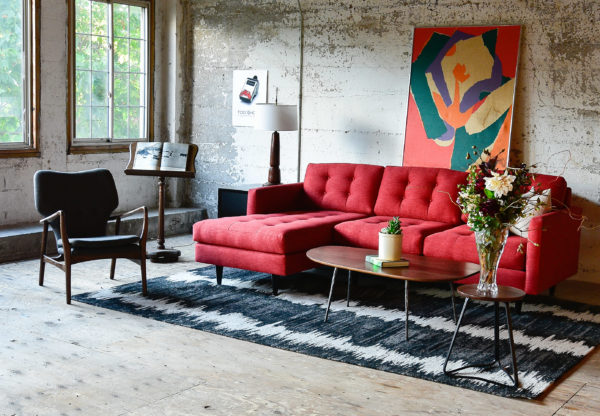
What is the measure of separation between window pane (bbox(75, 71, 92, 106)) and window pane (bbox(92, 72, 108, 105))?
6cm

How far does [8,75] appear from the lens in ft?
24.5

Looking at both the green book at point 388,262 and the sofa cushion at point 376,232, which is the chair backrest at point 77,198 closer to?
the sofa cushion at point 376,232

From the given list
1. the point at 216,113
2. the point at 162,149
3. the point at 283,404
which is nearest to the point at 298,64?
the point at 216,113

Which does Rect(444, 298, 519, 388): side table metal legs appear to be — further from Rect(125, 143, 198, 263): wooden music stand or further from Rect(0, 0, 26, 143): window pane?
Rect(0, 0, 26, 143): window pane

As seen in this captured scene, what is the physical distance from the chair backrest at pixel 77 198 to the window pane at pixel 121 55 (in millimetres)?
2536

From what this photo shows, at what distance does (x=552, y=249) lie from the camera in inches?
224

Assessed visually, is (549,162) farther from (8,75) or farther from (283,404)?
(8,75)

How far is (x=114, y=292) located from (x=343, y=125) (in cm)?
311

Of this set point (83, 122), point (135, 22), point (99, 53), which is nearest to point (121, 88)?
point (99, 53)

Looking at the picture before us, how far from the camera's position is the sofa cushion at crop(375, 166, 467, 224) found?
21.6 feet

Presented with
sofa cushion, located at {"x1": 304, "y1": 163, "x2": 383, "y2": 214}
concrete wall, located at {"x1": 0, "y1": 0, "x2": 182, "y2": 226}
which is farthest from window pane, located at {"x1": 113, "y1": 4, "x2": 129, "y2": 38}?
sofa cushion, located at {"x1": 304, "y1": 163, "x2": 383, "y2": 214}

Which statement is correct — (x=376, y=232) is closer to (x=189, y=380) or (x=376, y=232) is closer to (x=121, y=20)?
(x=189, y=380)

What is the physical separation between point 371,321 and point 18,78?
4416 millimetres

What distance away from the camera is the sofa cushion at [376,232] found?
601 cm
